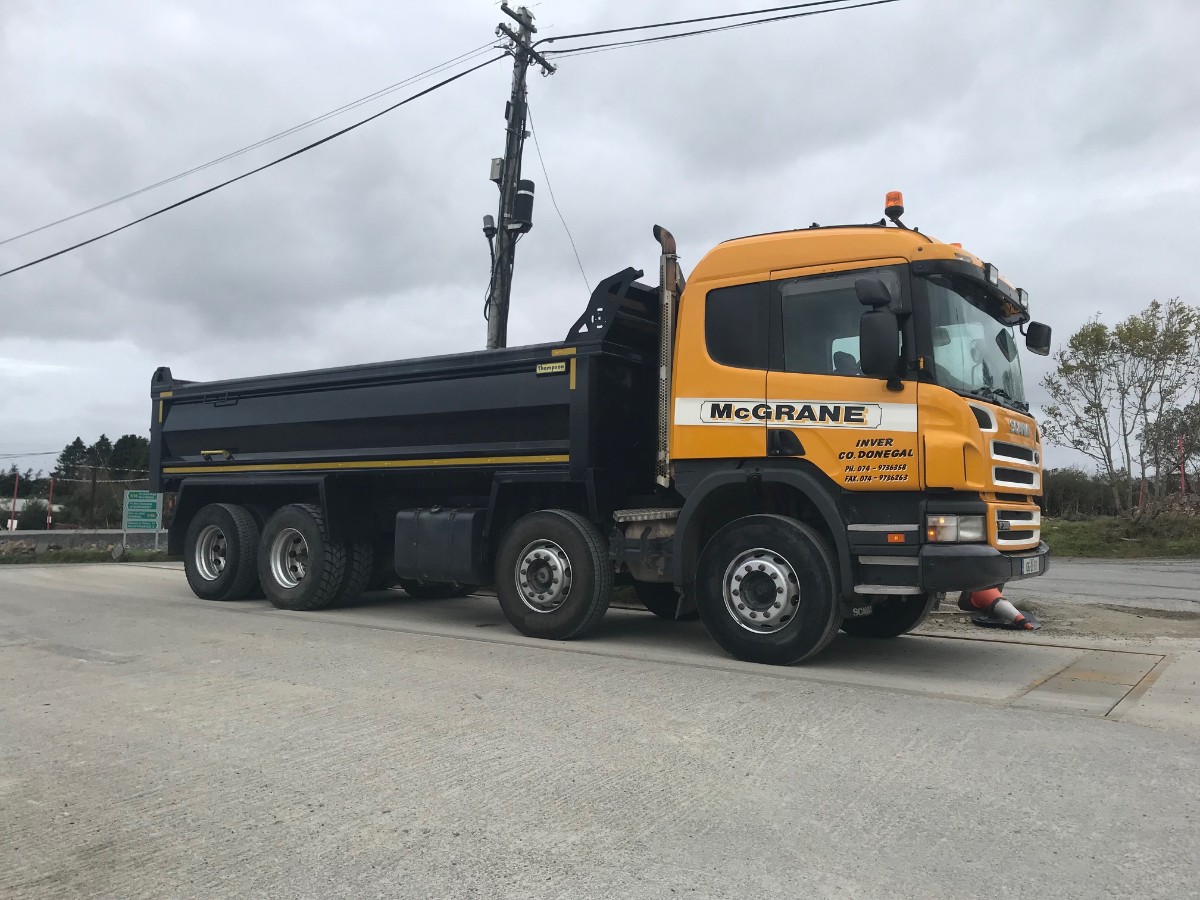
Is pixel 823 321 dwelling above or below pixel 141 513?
above

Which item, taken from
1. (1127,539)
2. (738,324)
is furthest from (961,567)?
(1127,539)

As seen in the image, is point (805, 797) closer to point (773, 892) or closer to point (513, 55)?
point (773, 892)

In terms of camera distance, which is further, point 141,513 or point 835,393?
point 141,513

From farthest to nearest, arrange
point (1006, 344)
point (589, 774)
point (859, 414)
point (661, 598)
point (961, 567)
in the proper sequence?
point (661, 598) → point (1006, 344) → point (859, 414) → point (961, 567) → point (589, 774)

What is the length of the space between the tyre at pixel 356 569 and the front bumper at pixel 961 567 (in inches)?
245

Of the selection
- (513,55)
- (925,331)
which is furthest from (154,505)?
(925,331)

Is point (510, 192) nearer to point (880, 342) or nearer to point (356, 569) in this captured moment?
point (356, 569)

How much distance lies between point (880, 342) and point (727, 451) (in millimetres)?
1420

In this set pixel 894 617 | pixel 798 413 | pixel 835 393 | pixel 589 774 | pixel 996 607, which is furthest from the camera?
pixel 996 607

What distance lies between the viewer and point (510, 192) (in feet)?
46.2

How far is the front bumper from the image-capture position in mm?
5926

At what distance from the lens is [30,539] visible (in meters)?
24.2

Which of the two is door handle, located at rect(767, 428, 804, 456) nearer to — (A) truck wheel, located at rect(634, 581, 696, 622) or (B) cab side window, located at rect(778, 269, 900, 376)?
(B) cab side window, located at rect(778, 269, 900, 376)

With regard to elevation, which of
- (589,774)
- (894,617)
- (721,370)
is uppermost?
(721,370)
